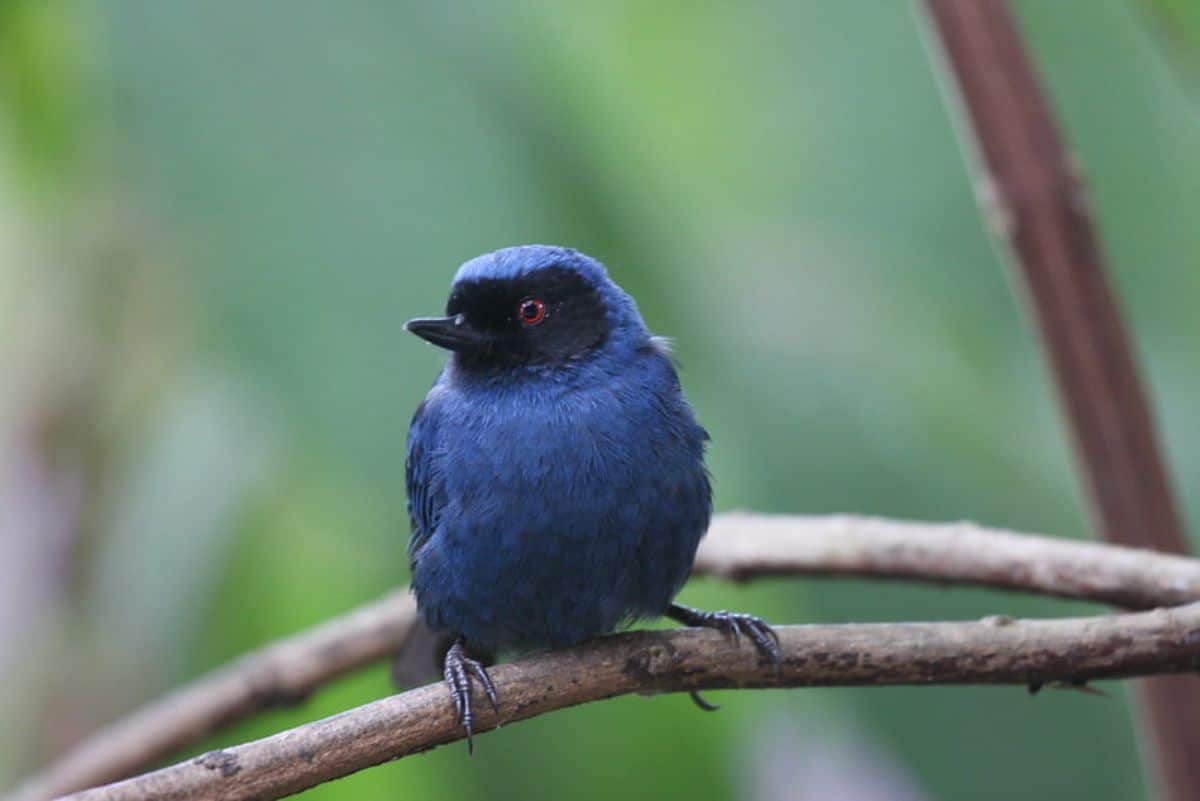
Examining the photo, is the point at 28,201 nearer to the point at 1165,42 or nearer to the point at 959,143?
the point at 959,143

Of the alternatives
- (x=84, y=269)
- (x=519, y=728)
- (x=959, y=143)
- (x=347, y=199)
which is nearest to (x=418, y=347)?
(x=347, y=199)

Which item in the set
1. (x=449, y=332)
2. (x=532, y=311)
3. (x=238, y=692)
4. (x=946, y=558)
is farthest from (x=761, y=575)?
(x=238, y=692)

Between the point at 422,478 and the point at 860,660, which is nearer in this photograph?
the point at 860,660

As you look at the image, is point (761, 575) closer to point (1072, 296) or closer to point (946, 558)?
point (946, 558)

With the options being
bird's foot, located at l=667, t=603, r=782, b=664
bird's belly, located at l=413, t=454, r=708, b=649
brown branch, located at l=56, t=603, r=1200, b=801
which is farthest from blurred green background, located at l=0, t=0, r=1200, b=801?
brown branch, located at l=56, t=603, r=1200, b=801

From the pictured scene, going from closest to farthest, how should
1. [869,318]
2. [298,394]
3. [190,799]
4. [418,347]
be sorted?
[190,799] → [298,394] → [418,347] → [869,318]

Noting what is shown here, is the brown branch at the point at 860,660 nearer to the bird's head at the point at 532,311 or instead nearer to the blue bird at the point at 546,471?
the blue bird at the point at 546,471

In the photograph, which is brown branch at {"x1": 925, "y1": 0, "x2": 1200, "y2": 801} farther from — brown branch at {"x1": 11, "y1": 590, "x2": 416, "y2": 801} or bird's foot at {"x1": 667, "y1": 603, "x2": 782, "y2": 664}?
brown branch at {"x1": 11, "y1": 590, "x2": 416, "y2": 801}
